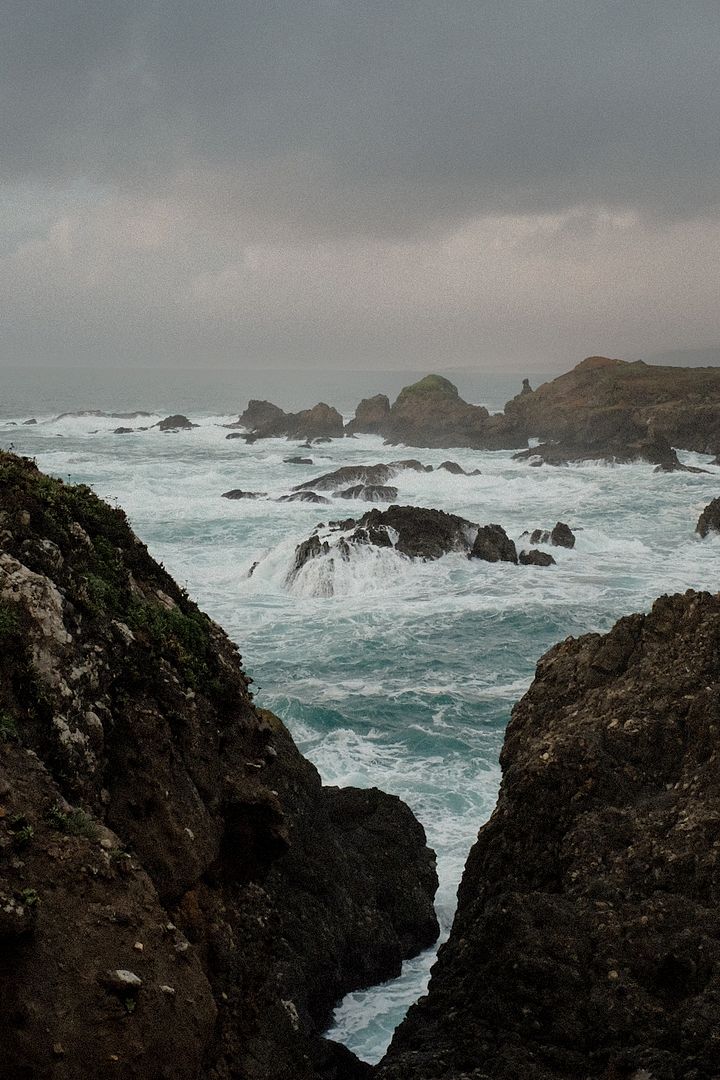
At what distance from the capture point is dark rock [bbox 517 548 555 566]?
33.9m

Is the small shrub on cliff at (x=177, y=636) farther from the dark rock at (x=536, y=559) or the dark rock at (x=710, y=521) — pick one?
Answer: the dark rock at (x=710, y=521)

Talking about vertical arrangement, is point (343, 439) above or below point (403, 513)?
above

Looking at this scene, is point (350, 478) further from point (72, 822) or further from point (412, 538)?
point (72, 822)

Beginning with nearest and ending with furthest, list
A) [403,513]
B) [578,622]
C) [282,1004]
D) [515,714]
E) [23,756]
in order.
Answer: [23,756], [282,1004], [515,714], [578,622], [403,513]

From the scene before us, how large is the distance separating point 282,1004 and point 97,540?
4.74 meters

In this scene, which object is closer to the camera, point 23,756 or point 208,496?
point 23,756

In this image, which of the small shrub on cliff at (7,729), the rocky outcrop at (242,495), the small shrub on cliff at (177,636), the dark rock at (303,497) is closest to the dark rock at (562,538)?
the dark rock at (303,497)

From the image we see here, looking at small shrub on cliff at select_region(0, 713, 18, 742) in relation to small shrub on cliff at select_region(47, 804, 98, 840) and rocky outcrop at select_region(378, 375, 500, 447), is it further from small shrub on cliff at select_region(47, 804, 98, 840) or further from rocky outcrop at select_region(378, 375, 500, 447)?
rocky outcrop at select_region(378, 375, 500, 447)

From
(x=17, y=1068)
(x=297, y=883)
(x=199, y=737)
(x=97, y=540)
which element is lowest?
(x=297, y=883)

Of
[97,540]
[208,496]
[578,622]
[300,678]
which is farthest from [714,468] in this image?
[97,540]

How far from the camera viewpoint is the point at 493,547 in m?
34.1

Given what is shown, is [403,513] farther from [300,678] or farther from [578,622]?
[300,678]

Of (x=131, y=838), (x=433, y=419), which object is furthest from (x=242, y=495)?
(x=433, y=419)

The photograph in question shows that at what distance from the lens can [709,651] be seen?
11039 mm
